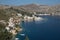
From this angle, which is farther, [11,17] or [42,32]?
[11,17]

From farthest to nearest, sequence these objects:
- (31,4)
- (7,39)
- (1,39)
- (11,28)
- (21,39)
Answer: (31,4) → (11,28) → (21,39) → (7,39) → (1,39)

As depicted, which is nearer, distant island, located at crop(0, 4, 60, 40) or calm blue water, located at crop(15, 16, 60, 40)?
distant island, located at crop(0, 4, 60, 40)

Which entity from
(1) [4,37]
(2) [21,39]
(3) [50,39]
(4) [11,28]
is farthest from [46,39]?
(1) [4,37]

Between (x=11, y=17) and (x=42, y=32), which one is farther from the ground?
(x=11, y=17)

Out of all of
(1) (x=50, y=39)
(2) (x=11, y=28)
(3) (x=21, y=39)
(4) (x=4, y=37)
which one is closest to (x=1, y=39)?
(4) (x=4, y=37)

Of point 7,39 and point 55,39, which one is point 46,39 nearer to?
point 55,39

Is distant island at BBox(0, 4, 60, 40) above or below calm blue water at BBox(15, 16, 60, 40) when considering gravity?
above

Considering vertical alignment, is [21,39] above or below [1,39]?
below

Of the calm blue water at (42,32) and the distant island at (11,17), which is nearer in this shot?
the distant island at (11,17)

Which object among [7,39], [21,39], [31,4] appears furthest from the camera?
[31,4]

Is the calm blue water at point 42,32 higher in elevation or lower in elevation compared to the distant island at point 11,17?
lower

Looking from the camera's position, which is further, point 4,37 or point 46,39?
point 46,39
